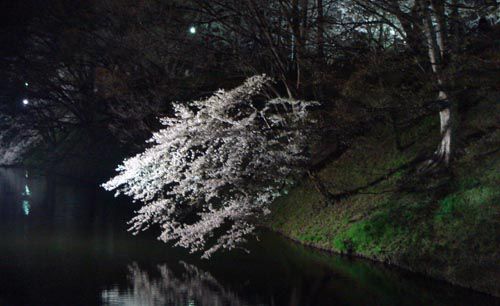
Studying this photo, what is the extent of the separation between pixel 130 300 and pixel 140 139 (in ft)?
51.1

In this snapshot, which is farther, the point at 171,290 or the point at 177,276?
the point at 177,276

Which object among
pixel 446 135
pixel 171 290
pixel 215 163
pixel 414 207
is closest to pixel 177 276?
pixel 171 290

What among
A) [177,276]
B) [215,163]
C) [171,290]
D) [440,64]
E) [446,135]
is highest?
[440,64]

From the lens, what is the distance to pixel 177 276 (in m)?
12.4

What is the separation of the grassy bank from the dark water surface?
1.44 ft

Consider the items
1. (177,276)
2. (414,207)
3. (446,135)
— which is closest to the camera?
(177,276)

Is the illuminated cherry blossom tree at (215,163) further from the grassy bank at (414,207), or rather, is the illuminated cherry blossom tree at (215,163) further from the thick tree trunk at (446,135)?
the thick tree trunk at (446,135)

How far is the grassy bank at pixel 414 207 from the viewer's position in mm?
11062

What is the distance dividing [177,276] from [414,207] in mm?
5198

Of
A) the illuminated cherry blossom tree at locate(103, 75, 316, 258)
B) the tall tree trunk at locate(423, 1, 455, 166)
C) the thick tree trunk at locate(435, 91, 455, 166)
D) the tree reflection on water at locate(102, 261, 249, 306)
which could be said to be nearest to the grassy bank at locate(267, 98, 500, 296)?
the thick tree trunk at locate(435, 91, 455, 166)

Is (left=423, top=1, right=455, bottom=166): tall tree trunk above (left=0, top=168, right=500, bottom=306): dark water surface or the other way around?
above

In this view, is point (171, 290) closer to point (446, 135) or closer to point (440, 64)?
point (440, 64)

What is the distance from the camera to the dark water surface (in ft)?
35.0

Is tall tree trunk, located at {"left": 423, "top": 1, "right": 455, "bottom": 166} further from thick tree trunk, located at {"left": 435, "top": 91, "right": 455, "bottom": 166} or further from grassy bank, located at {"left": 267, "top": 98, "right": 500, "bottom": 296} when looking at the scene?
grassy bank, located at {"left": 267, "top": 98, "right": 500, "bottom": 296}
